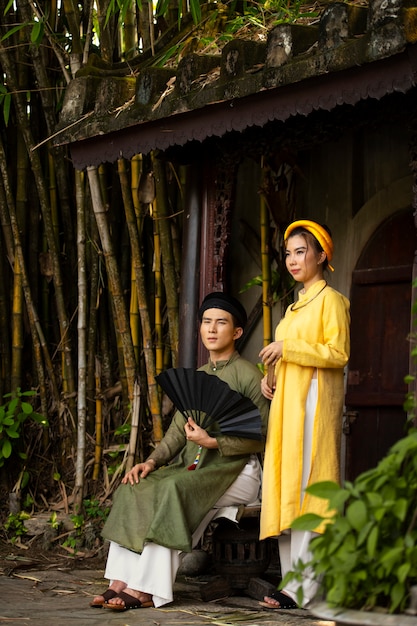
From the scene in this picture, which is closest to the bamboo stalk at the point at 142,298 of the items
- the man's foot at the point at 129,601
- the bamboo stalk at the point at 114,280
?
the bamboo stalk at the point at 114,280

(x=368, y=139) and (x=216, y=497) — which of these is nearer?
(x=216, y=497)

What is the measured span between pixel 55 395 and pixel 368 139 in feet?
9.78

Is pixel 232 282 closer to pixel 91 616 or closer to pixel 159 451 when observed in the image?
pixel 159 451

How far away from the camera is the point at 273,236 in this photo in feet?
21.2

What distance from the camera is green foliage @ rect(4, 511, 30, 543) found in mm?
6863

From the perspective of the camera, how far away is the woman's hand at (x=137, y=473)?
5.05 m

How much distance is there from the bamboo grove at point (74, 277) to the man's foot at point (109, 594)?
5.98ft

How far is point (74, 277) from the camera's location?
7.54m

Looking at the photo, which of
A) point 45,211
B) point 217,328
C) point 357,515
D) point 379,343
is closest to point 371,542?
point 357,515

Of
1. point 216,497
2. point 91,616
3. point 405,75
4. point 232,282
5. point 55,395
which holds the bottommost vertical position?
point 91,616

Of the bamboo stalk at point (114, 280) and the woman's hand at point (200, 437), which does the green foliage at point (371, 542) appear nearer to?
the woman's hand at point (200, 437)

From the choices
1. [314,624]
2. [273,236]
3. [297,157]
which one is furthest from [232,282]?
[314,624]

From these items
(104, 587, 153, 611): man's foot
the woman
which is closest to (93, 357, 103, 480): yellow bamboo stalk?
(104, 587, 153, 611): man's foot

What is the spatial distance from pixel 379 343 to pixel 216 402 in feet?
4.75
